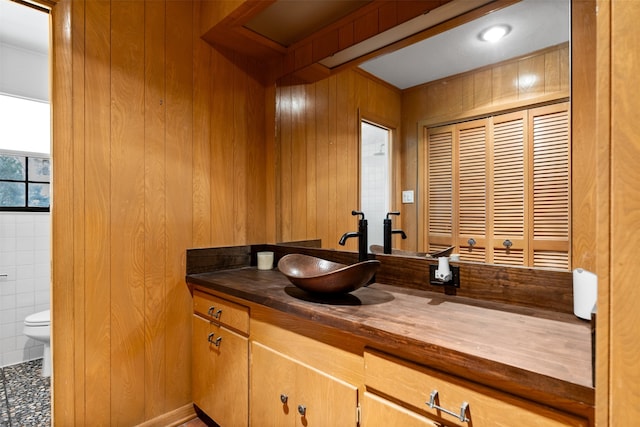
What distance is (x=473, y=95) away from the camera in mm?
1401

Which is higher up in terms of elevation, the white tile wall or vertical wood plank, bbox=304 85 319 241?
vertical wood plank, bbox=304 85 319 241

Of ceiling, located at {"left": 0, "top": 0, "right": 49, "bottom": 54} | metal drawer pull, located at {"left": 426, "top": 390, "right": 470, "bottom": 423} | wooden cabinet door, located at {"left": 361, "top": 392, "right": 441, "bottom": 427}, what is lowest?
wooden cabinet door, located at {"left": 361, "top": 392, "right": 441, "bottom": 427}

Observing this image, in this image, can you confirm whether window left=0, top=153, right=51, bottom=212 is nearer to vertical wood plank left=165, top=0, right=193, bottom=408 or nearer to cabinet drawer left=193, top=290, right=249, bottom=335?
vertical wood plank left=165, top=0, right=193, bottom=408

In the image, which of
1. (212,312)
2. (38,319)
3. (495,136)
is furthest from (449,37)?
(38,319)

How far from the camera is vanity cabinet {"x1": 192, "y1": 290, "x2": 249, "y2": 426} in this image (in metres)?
1.54

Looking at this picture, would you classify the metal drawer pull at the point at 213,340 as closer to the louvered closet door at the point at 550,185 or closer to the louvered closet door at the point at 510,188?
the louvered closet door at the point at 510,188

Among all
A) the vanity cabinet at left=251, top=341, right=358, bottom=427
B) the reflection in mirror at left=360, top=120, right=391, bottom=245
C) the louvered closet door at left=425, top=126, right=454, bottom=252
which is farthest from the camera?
the reflection in mirror at left=360, top=120, right=391, bottom=245

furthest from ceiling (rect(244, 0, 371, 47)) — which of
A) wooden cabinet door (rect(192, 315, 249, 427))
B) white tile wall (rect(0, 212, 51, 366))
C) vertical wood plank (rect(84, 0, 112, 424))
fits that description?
white tile wall (rect(0, 212, 51, 366))

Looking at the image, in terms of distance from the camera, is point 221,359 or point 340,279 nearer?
point 340,279

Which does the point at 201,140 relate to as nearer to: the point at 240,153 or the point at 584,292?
the point at 240,153

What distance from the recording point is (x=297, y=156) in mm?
2191

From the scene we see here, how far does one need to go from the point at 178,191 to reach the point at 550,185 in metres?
1.78

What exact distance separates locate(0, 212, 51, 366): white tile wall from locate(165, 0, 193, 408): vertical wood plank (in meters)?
2.00

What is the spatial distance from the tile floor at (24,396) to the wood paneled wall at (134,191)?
74cm
